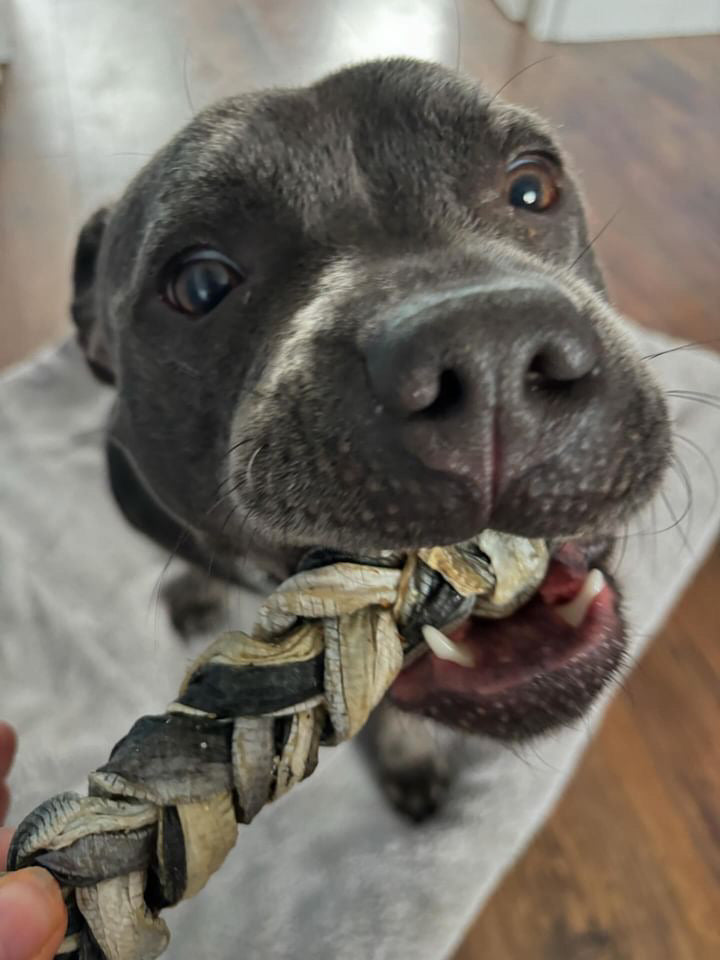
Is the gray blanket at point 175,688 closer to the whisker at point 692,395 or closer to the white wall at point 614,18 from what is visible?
the whisker at point 692,395

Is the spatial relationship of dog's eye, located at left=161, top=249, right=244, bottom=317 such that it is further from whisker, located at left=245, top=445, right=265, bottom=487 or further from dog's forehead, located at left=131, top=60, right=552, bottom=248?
whisker, located at left=245, top=445, right=265, bottom=487

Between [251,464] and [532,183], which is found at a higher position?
[532,183]

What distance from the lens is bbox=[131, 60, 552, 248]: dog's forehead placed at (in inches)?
44.5

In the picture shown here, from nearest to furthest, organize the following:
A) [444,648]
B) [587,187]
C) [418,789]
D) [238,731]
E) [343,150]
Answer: [238,731]
[444,648]
[343,150]
[418,789]
[587,187]

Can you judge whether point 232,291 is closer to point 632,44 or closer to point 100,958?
point 100,958

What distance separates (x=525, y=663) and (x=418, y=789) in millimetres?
660

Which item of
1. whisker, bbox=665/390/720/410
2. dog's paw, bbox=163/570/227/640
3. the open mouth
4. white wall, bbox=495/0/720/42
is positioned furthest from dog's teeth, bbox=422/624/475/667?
white wall, bbox=495/0/720/42

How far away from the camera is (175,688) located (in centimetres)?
177

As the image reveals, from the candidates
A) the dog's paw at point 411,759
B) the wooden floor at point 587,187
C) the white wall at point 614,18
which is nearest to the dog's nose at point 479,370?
the dog's paw at point 411,759

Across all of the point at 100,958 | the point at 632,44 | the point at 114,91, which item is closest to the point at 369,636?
the point at 100,958

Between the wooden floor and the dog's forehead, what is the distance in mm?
1204

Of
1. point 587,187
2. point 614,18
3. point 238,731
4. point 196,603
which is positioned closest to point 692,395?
point 238,731

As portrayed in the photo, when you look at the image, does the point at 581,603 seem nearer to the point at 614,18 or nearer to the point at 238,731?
the point at 238,731

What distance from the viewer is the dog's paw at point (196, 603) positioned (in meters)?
1.91
